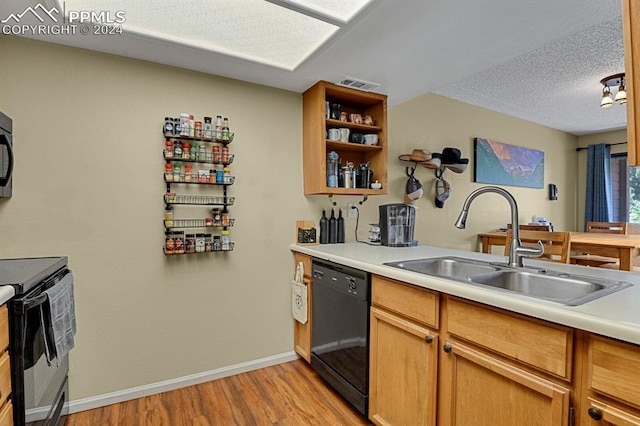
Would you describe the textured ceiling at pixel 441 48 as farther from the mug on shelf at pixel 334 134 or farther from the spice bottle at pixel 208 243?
the spice bottle at pixel 208 243

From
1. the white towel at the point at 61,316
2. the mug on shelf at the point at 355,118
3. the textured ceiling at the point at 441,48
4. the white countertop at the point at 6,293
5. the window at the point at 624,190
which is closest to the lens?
the white countertop at the point at 6,293

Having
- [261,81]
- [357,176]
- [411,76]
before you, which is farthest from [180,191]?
[411,76]

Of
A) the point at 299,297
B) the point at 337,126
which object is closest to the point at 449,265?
the point at 299,297

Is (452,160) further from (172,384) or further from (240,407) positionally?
(172,384)

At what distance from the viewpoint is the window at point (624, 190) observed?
4852 mm

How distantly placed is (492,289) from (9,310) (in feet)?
5.66

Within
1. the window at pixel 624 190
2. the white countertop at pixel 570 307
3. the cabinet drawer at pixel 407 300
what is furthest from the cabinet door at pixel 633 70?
the window at pixel 624 190

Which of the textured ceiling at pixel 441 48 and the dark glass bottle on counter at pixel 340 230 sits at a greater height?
the textured ceiling at pixel 441 48

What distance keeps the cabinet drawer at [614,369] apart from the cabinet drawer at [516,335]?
5 centimetres

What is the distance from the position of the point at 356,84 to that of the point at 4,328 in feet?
7.68

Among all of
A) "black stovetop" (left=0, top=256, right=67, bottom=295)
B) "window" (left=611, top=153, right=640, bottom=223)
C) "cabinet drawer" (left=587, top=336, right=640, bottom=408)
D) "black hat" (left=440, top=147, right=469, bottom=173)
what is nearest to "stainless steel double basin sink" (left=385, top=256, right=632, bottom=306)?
"cabinet drawer" (left=587, top=336, right=640, bottom=408)

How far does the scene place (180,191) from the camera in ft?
6.98

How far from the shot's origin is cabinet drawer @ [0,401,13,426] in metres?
1.06

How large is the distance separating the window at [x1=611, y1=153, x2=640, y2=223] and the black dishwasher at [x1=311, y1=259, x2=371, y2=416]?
5469 mm
